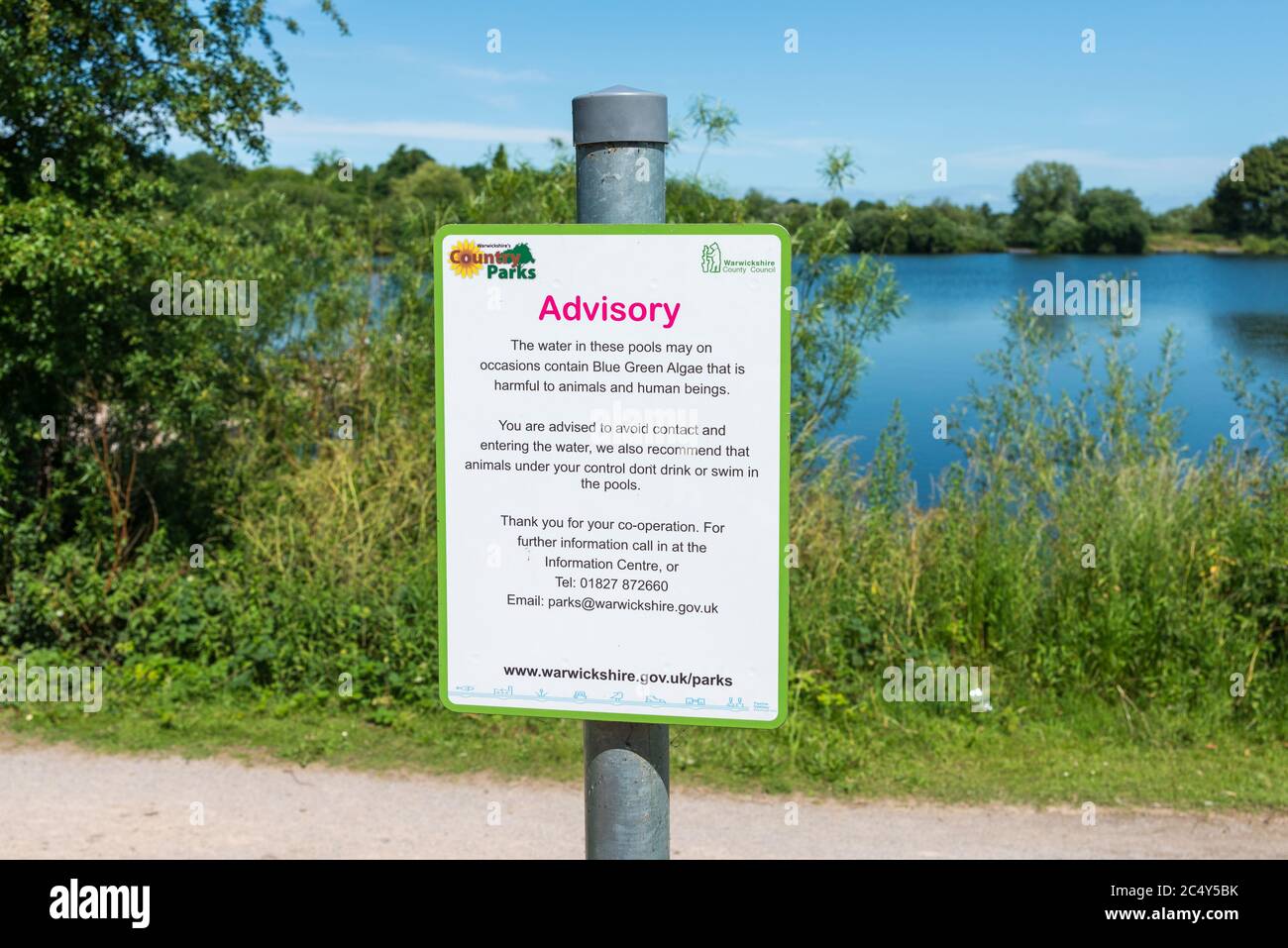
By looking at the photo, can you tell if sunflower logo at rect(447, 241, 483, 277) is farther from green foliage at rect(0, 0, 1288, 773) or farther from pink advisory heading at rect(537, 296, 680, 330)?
green foliage at rect(0, 0, 1288, 773)

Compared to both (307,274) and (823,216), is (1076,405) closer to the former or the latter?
(823,216)

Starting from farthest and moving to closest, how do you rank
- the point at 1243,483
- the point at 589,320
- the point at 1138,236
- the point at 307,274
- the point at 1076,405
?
the point at 1138,236, the point at 307,274, the point at 1076,405, the point at 1243,483, the point at 589,320

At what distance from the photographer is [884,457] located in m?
8.12

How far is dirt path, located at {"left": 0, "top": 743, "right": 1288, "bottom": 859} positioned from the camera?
17.8 feet

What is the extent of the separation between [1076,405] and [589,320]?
628cm

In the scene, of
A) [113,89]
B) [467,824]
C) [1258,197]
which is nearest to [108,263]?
[113,89]

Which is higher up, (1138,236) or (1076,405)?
(1138,236)

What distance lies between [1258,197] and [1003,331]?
619 cm

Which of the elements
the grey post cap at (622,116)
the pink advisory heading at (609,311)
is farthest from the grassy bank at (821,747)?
the grey post cap at (622,116)

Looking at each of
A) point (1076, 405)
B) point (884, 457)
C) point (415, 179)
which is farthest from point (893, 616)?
point (415, 179)

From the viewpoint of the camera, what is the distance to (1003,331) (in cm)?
838

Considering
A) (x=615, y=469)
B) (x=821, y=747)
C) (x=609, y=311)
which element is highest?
(x=609, y=311)

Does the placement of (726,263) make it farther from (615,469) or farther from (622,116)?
(615,469)

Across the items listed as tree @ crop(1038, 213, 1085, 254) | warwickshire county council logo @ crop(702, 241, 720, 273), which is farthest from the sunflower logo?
tree @ crop(1038, 213, 1085, 254)
